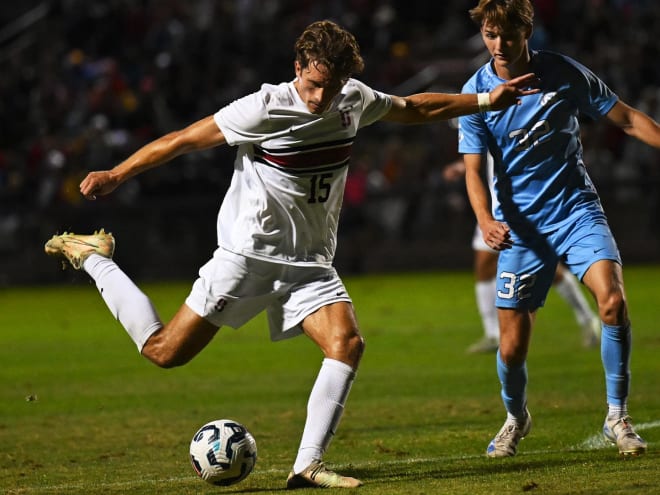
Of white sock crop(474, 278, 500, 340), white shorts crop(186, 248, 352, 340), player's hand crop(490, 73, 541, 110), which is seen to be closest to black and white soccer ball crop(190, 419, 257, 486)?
white shorts crop(186, 248, 352, 340)

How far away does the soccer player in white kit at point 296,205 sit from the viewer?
223 inches

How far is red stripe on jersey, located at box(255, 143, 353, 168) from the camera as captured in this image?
19.1ft

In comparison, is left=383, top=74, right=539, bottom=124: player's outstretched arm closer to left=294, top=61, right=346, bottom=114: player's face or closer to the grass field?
left=294, top=61, right=346, bottom=114: player's face

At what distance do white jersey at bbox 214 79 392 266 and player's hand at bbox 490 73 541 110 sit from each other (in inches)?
21.6

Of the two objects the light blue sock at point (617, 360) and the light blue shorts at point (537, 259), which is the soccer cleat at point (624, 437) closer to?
the light blue sock at point (617, 360)

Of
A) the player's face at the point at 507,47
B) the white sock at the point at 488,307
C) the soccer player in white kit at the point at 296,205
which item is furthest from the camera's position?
the white sock at the point at 488,307

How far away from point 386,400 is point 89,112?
14.7 m

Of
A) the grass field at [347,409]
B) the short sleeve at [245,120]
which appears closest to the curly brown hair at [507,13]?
the short sleeve at [245,120]

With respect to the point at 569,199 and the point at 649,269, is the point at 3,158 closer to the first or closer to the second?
the point at 649,269

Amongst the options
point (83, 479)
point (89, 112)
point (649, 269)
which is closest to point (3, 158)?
point (89, 112)

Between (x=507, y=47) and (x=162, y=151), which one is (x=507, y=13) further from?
(x=162, y=151)

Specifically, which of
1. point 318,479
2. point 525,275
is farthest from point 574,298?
point 318,479

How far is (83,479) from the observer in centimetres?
626

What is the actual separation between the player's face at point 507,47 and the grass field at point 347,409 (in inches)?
83.9
